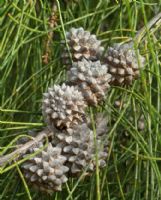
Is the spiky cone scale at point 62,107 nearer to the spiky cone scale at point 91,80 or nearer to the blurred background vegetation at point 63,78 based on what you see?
the spiky cone scale at point 91,80

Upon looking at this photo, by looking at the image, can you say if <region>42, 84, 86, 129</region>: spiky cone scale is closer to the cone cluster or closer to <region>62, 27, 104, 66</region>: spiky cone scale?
the cone cluster

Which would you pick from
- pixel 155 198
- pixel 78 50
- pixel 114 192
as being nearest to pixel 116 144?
pixel 114 192

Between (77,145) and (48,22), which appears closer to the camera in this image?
(77,145)

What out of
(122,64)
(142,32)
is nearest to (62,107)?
(122,64)

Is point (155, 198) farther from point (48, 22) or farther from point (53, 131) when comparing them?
point (48, 22)

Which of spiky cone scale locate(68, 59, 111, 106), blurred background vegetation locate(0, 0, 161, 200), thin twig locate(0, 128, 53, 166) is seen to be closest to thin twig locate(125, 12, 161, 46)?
blurred background vegetation locate(0, 0, 161, 200)

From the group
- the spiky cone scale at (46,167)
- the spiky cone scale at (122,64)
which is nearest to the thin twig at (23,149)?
the spiky cone scale at (46,167)
